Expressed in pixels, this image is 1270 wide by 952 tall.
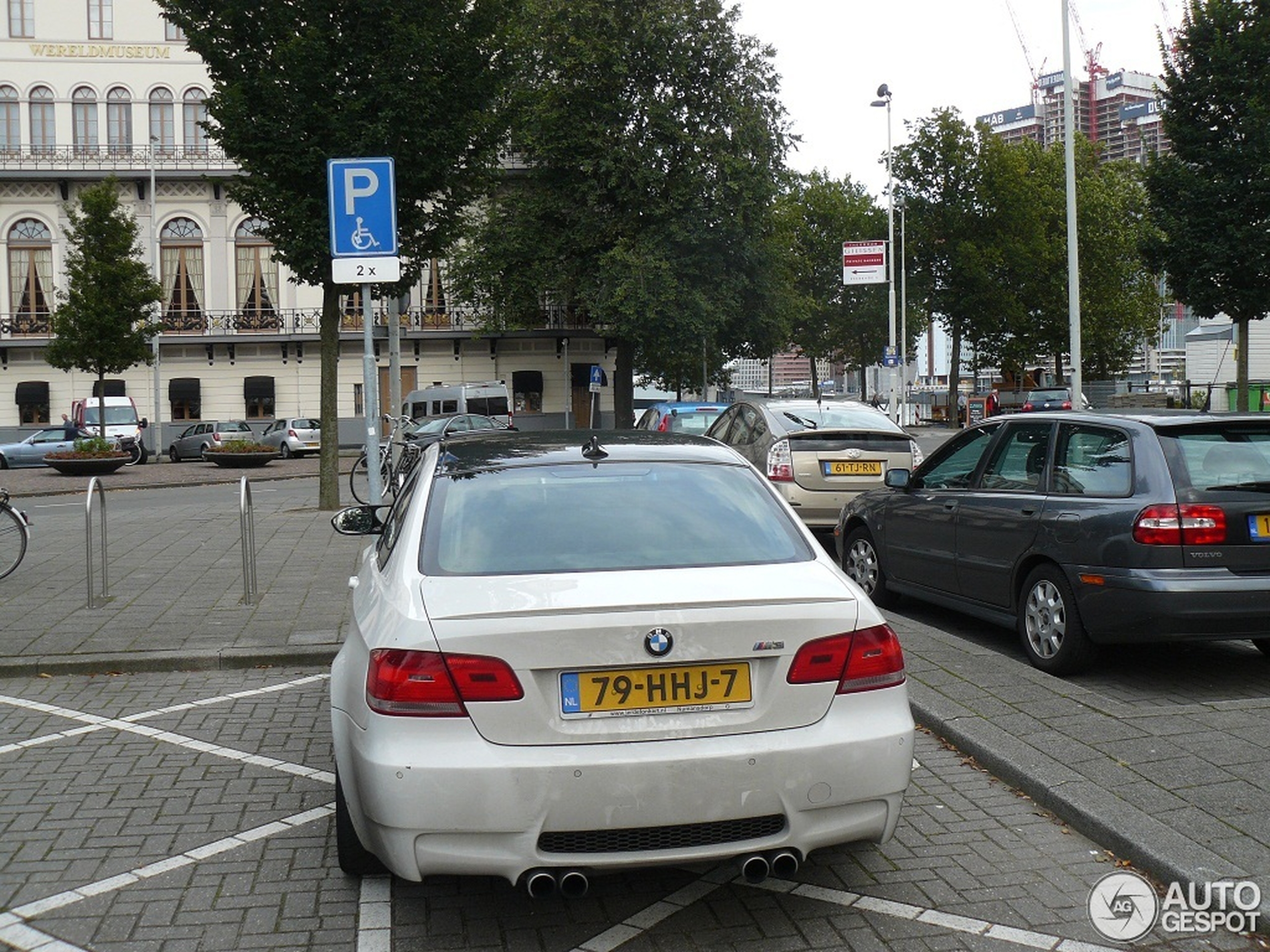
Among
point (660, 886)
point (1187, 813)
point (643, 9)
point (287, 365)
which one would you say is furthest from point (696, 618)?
point (287, 365)

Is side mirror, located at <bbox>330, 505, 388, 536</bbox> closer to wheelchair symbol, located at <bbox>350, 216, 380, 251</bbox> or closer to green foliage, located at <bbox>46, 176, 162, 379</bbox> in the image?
wheelchair symbol, located at <bbox>350, 216, 380, 251</bbox>

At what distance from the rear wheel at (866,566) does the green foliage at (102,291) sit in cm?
3137

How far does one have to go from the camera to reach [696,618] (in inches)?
141

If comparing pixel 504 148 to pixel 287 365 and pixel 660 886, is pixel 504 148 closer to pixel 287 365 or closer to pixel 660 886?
pixel 660 886

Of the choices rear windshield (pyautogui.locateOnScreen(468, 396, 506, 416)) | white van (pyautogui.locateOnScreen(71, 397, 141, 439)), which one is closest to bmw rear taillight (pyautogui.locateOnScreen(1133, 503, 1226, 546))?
rear windshield (pyautogui.locateOnScreen(468, 396, 506, 416))

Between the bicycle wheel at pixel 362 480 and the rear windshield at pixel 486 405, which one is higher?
the rear windshield at pixel 486 405

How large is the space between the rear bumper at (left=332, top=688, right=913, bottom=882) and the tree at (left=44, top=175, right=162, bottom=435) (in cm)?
3493

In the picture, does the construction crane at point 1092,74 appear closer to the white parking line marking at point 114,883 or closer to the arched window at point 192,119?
the arched window at point 192,119

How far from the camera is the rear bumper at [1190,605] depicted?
6.36 meters

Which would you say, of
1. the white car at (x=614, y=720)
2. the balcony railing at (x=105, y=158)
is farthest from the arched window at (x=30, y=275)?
the white car at (x=614, y=720)

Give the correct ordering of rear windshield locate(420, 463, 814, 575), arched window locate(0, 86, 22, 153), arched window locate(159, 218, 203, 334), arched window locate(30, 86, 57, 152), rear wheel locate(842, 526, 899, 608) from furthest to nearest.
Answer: arched window locate(159, 218, 203, 334), arched window locate(30, 86, 57, 152), arched window locate(0, 86, 22, 153), rear wheel locate(842, 526, 899, 608), rear windshield locate(420, 463, 814, 575)

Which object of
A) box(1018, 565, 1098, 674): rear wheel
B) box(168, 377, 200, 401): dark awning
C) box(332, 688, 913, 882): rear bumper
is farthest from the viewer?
box(168, 377, 200, 401): dark awning

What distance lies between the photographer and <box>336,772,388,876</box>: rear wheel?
13.3 feet

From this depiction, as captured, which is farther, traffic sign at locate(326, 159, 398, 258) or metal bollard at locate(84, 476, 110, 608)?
traffic sign at locate(326, 159, 398, 258)
